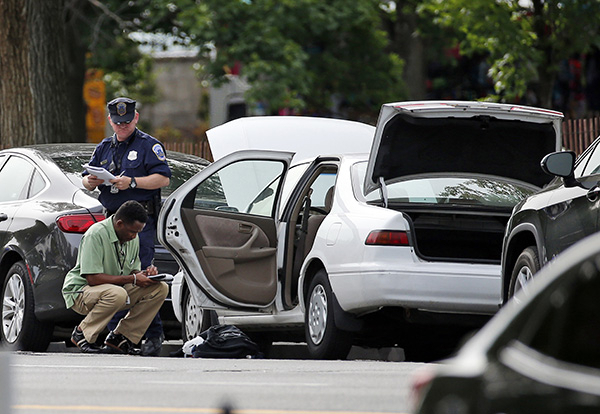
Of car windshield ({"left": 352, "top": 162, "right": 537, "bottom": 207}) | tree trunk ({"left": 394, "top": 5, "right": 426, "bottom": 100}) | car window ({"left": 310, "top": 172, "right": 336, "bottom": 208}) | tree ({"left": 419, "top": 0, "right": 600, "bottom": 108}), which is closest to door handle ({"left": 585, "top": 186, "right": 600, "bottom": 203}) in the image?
car windshield ({"left": 352, "top": 162, "right": 537, "bottom": 207})

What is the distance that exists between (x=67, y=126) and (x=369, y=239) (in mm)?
10983


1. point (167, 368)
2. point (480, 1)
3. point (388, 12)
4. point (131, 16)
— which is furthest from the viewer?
point (388, 12)

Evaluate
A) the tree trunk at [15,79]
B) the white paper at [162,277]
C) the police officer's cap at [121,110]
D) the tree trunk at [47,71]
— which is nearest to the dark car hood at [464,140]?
the white paper at [162,277]

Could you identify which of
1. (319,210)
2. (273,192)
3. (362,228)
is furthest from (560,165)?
(273,192)

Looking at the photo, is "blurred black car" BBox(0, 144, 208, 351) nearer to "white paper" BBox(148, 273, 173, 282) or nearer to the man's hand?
the man's hand

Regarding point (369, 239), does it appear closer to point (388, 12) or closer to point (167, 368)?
point (167, 368)

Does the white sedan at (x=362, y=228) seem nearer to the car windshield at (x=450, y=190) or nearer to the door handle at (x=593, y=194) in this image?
the car windshield at (x=450, y=190)

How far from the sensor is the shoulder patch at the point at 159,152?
1004 centimetres

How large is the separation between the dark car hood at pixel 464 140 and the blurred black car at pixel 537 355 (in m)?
5.51

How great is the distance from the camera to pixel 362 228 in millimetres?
8211

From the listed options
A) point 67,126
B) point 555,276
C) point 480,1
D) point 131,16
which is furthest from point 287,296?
point 131,16

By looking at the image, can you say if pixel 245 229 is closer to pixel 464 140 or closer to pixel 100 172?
pixel 100 172

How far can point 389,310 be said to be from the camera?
330 inches

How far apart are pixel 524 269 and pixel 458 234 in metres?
0.87
